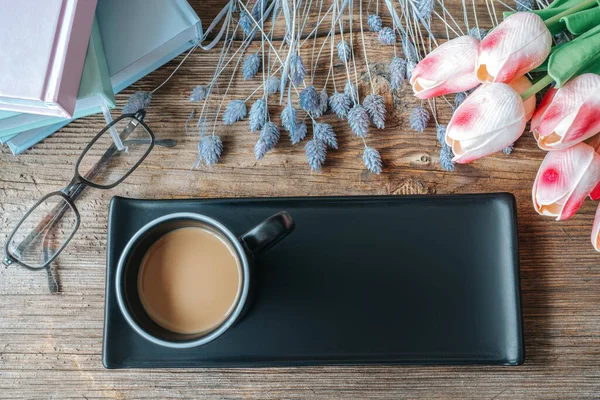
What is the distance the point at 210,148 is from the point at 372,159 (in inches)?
8.7

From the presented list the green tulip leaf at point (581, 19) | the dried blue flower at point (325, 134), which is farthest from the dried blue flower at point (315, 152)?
the green tulip leaf at point (581, 19)

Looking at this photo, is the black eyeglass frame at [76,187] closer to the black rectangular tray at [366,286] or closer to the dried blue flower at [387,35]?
the black rectangular tray at [366,286]

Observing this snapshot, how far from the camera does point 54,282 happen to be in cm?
76

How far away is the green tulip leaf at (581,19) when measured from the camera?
2.02 feet

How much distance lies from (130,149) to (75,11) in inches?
8.0

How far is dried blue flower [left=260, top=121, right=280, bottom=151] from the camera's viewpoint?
0.74 m

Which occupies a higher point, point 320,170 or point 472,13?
point 472,13

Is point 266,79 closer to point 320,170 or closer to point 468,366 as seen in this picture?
point 320,170

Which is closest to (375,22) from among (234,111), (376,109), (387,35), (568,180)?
(387,35)

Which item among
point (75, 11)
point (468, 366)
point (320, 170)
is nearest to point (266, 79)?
point (320, 170)

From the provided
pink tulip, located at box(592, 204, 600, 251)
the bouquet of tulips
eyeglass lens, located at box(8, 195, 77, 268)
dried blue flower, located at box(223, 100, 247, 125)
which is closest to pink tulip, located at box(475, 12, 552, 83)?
the bouquet of tulips

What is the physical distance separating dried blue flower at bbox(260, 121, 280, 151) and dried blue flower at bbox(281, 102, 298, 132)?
14 mm

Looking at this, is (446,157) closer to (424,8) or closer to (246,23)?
(424,8)

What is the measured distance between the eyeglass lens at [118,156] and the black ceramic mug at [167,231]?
21 centimetres
